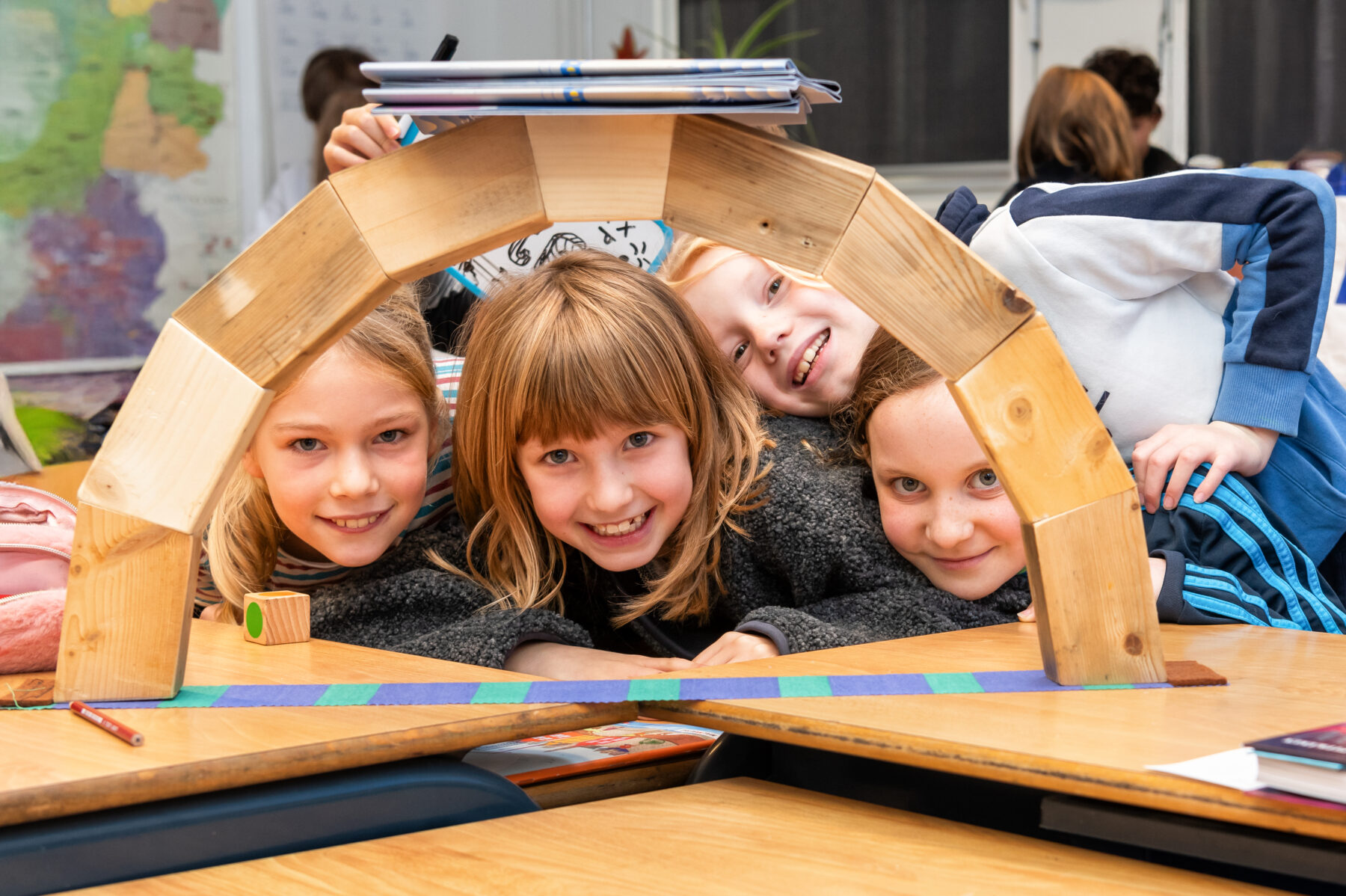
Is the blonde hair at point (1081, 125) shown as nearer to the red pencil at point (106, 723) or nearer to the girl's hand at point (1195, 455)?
the girl's hand at point (1195, 455)

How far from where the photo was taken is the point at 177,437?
79cm

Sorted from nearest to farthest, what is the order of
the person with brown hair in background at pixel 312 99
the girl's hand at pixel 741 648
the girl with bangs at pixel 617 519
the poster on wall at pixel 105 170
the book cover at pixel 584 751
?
the book cover at pixel 584 751
the girl's hand at pixel 741 648
the girl with bangs at pixel 617 519
the poster on wall at pixel 105 170
the person with brown hair in background at pixel 312 99

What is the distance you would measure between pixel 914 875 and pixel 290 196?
3.38 meters

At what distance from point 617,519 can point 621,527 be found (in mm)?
29

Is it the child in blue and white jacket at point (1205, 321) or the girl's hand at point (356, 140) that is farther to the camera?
the girl's hand at point (356, 140)

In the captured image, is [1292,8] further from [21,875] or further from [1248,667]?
[21,875]

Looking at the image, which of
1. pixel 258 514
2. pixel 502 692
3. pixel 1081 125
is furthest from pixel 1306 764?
pixel 1081 125

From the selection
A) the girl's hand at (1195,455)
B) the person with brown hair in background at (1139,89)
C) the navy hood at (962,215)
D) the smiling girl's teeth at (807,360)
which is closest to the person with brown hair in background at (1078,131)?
the person with brown hair in background at (1139,89)

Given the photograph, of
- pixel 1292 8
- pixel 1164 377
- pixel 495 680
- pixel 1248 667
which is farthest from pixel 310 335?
pixel 1292 8

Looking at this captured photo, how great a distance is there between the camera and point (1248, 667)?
2.79 feet

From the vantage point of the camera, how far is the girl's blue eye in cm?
120

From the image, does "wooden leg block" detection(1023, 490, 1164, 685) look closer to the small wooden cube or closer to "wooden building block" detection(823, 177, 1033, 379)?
"wooden building block" detection(823, 177, 1033, 379)

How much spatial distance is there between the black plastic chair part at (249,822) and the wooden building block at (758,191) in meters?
0.37

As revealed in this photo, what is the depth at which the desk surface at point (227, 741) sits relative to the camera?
0.64 metres
